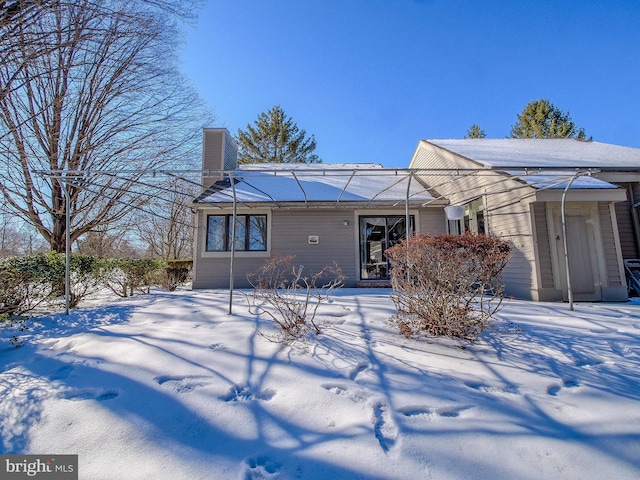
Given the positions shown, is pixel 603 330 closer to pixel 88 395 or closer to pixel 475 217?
pixel 475 217

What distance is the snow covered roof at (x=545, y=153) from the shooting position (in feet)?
24.4

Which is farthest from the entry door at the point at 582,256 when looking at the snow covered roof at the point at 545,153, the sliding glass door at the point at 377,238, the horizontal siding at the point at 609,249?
the sliding glass door at the point at 377,238

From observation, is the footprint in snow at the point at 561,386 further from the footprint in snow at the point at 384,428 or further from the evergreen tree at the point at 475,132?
the evergreen tree at the point at 475,132

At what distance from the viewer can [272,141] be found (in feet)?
69.3

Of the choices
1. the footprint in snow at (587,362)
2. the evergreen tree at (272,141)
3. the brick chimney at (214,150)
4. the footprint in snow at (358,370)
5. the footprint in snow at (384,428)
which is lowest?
the footprint in snow at (384,428)

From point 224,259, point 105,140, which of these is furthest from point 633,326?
point 105,140

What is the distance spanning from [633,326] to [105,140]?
536 inches

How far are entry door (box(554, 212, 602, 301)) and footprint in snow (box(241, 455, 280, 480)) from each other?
7062mm

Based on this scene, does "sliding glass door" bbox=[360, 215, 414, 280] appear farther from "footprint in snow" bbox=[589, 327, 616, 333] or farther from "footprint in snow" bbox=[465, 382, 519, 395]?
"footprint in snow" bbox=[465, 382, 519, 395]

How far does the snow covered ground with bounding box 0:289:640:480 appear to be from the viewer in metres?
1.58

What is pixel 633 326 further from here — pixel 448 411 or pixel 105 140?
pixel 105 140

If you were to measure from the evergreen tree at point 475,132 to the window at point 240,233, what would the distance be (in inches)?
924

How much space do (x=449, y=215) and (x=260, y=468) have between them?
6822 millimetres

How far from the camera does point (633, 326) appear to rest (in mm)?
3859
